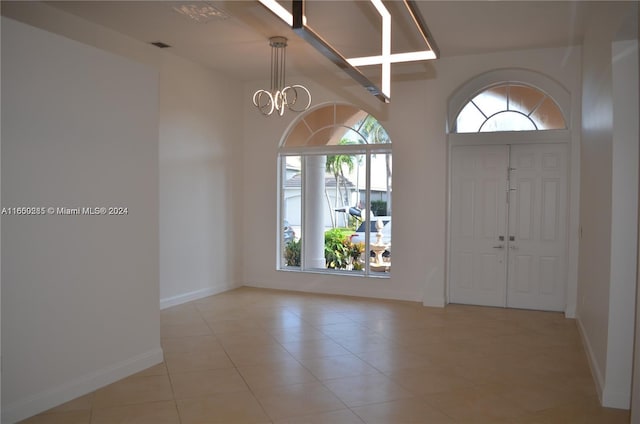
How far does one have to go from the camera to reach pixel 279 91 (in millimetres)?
5824

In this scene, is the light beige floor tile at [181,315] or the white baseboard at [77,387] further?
the light beige floor tile at [181,315]

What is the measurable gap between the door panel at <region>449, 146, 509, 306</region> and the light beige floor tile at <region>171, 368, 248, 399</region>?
366 centimetres

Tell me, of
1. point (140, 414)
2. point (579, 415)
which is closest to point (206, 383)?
point (140, 414)

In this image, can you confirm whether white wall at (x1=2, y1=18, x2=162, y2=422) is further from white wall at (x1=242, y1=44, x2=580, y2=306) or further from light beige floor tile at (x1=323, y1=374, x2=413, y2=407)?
white wall at (x1=242, y1=44, x2=580, y2=306)

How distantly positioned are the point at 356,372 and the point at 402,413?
31.1 inches

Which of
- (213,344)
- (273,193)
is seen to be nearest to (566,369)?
(213,344)

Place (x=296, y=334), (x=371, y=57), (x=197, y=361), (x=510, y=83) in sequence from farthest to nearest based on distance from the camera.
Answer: (x=510, y=83) < (x=296, y=334) < (x=197, y=361) < (x=371, y=57)

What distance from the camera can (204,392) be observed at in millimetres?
3621

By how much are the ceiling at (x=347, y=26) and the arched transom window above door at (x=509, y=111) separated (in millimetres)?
600

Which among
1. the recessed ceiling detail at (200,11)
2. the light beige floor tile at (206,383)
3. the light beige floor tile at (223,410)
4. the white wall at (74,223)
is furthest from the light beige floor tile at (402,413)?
the recessed ceiling detail at (200,11)

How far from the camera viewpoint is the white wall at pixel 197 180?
627cm

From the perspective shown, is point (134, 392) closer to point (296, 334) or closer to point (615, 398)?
point (296, 334)

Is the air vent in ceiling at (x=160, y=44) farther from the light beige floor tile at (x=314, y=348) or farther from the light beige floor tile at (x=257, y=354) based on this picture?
the light beige floor tile at (x=314, y=348)

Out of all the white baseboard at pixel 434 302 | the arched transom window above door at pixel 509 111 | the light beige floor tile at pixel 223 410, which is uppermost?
the arched transom window above door at pixel 509 111
